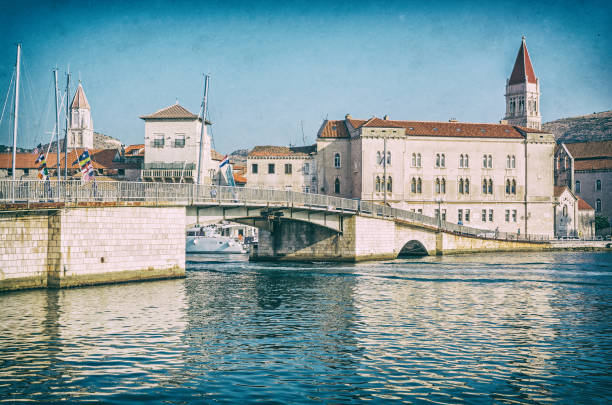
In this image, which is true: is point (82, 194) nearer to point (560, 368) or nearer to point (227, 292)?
point (227, 292)

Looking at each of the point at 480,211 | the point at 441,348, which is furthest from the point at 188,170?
the point at 441,348

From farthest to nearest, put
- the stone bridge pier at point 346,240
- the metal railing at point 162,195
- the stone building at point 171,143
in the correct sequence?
the stone building at point 171,143 < the stone bridge pier at point 346,240 < the metal railing at point 162,195

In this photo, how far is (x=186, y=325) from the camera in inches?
1073

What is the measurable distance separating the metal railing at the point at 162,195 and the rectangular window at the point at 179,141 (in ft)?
98.8

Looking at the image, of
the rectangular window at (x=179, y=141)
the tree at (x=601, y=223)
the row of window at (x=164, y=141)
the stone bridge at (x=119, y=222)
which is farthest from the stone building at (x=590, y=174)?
the stone bridge at (x=119, y=222)

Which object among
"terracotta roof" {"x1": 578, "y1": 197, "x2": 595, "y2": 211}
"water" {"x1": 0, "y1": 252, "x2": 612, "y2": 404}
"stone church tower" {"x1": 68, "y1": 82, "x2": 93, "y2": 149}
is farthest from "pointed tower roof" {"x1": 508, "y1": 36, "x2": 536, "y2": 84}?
"water" {"x1": 0, "y1": 252, "x2": 612, "y2": 404}

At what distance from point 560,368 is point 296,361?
7992mm

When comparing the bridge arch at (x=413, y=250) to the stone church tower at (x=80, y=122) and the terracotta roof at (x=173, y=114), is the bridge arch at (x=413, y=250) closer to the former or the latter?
the terracotta roof at (x=173, y=114)

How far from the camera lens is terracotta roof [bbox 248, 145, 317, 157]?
310 feet

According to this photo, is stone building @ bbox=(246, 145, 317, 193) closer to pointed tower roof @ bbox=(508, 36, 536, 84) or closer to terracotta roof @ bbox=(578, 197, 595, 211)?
terracotta roof @ bbox=(578, 197, 595, 211)

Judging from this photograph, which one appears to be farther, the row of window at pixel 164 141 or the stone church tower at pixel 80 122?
the stone church tower at pixel 80 122

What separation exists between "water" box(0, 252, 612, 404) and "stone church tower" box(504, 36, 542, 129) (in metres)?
116

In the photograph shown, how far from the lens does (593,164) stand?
13962 centimetres

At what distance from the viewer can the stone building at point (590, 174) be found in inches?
5354
